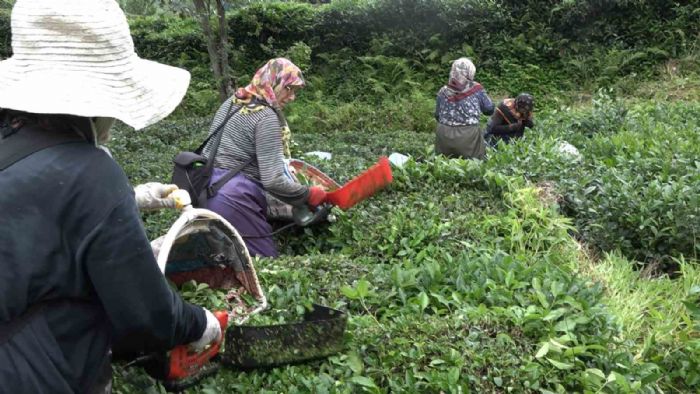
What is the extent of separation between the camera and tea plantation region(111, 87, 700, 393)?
267cm

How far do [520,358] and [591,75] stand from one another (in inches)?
545

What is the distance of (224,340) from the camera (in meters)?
2.56

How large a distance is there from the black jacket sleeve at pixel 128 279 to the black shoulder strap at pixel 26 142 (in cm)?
25

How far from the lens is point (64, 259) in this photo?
1.70 m

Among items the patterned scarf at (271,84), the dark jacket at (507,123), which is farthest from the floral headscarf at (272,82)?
the dark jacket at (507,123)

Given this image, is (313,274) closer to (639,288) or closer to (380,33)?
(639,288)

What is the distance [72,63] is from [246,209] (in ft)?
8.57

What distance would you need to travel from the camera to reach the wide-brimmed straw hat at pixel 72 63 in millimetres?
1765

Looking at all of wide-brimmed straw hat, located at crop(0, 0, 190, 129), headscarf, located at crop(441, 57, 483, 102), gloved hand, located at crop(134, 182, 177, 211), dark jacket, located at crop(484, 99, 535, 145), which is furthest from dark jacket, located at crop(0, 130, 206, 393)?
dark jacket, located at crop(484, 99, 535, 145)

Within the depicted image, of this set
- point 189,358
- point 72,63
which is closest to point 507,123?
point 189,358

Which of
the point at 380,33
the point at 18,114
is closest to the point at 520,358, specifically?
the point at 18,114

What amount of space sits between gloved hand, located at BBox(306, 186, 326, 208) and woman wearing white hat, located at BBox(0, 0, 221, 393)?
266 cm

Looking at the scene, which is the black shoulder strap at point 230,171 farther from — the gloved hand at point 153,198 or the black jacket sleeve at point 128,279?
the black jacket sleeve at point 128,279

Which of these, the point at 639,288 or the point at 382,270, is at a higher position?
the point at 382,270
